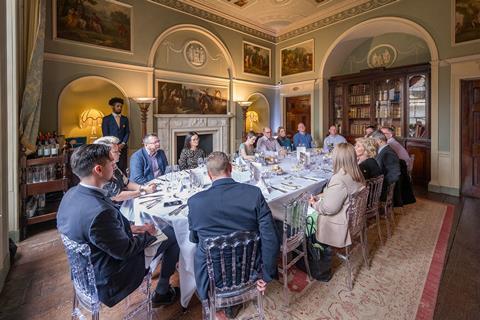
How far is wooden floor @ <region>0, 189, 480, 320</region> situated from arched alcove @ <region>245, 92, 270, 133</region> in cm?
647

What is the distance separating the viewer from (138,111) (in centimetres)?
591

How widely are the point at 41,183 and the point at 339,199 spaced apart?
4054 mm

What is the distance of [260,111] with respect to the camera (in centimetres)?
933

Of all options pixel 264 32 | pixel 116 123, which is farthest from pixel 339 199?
pixel 264 32

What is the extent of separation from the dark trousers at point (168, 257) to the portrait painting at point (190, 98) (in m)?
4.74

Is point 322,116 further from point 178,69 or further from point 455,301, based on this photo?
point 455,301

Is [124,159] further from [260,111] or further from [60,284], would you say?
[260,111]

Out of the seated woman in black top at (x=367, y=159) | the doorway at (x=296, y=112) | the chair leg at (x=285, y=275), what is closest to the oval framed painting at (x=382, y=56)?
the doorway at (x=296, y=112)

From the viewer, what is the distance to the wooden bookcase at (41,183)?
11.6 ft

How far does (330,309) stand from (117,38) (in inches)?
246

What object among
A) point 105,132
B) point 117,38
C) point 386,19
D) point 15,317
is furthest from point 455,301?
point 117,38

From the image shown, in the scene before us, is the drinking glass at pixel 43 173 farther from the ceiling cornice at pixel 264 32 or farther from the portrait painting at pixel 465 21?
A: the portrait painting at pixel 465 21

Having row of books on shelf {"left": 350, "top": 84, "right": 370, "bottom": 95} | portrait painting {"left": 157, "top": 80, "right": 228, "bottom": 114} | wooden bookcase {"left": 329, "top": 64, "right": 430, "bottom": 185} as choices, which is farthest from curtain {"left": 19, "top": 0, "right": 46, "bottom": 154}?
row of books on shelf {"left": 350, "top": 84, "right": 370, "bottom": 95}

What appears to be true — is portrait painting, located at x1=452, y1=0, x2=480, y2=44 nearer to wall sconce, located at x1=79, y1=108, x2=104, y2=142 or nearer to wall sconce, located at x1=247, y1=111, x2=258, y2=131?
wall sconce, located at x1=247, y1=111, x2=258, y2=131
